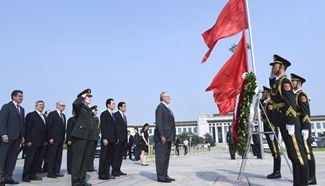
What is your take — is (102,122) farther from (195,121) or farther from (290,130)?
(195,121)

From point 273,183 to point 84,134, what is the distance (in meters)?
3.84

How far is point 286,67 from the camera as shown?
447 centimetres

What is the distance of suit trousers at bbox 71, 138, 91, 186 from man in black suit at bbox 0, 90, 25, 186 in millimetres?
1800

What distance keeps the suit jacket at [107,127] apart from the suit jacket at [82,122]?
1201 millimetres

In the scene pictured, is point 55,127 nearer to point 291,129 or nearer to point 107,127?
point 107,127

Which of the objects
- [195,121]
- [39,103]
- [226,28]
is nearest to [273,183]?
[39,103]

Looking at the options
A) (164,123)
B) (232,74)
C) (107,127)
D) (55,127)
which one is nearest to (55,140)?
(55,127)

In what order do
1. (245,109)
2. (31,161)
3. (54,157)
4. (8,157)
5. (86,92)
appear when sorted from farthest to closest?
(54,157) < (31,161) < (8,157) < (86,92) < (245,109)

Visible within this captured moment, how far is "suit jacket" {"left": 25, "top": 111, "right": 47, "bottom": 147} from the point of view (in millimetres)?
6456

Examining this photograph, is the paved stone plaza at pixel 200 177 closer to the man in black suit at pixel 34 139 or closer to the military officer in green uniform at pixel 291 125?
the man in black suit at pixel 34 139

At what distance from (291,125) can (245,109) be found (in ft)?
3.05

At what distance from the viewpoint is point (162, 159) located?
18.5 feet

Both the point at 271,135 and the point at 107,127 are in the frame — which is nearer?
the point at 271,135

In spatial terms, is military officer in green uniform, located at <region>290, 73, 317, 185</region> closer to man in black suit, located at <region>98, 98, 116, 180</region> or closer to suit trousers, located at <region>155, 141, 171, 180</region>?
suit trousers, located at <region>155, 141, 171, 180</region>
